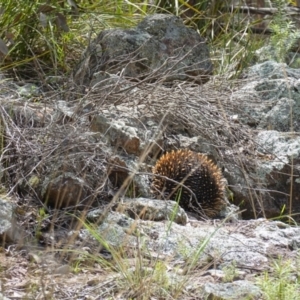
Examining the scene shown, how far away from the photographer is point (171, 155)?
4.53 meters

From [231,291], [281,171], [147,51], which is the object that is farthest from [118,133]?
[231,291]

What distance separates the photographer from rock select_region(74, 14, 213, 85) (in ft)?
18.3

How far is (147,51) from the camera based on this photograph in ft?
19.0

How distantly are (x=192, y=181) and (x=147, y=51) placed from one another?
4.93 feet

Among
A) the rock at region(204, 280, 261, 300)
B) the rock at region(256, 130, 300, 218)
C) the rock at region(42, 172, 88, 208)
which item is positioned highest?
the rock at region(204, 280, 261, 300)

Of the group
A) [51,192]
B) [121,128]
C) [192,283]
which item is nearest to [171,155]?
Result: [121,128]

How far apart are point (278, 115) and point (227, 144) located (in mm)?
532

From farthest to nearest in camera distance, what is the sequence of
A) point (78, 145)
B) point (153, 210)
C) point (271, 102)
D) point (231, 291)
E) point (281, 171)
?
point (271, 102) → point (281, 171) → point (78, 145) → point (153, 210) → point (231, 291)

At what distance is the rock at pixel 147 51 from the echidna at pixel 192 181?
104 centimetres

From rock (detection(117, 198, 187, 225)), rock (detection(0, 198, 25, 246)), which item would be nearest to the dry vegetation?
rock (detection(0, 198, 25, 246))

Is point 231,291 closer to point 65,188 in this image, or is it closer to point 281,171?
point 65,188

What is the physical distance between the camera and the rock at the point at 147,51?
5578 mm

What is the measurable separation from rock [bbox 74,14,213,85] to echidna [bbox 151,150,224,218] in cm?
104

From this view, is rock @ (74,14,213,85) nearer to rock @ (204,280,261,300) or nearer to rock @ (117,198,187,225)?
rock @ (117,198,187,225)
